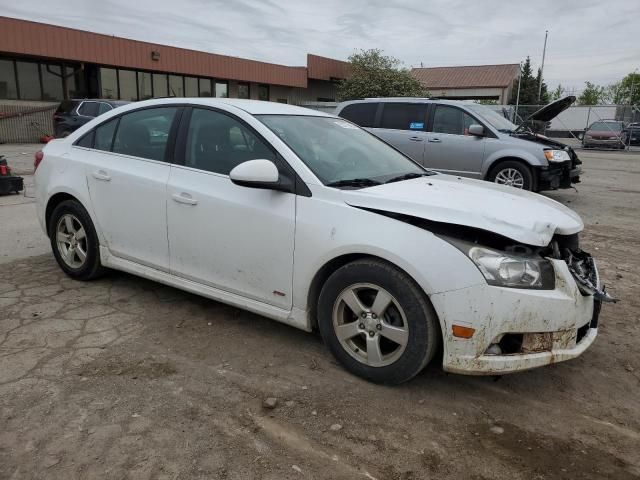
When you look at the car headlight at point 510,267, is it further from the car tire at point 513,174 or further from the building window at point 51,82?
the building window at point 51,82

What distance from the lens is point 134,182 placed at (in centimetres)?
394

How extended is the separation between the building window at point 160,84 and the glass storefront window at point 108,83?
209 cm

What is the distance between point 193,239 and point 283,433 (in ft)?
5.20

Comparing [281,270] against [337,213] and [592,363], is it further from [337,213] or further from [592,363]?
[592,363]

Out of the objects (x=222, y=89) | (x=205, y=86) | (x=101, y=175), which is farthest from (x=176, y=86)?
(x=101, y=175)

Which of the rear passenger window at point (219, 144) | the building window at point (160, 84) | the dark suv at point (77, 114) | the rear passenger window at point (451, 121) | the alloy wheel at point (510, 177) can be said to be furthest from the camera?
the building window at point (160, 84)

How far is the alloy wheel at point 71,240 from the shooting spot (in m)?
4.47

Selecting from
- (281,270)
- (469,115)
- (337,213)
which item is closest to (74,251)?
(281,270)

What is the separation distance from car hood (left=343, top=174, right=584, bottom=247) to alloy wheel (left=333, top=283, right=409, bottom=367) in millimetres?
496

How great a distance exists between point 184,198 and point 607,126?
28304 millimetres

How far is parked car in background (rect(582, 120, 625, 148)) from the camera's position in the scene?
25812mm

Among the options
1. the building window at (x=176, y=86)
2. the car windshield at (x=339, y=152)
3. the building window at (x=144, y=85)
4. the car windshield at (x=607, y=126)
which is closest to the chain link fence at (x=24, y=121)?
the building window at (x=144, y=85)

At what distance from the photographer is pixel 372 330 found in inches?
116

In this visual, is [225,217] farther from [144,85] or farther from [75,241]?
[144,85]
